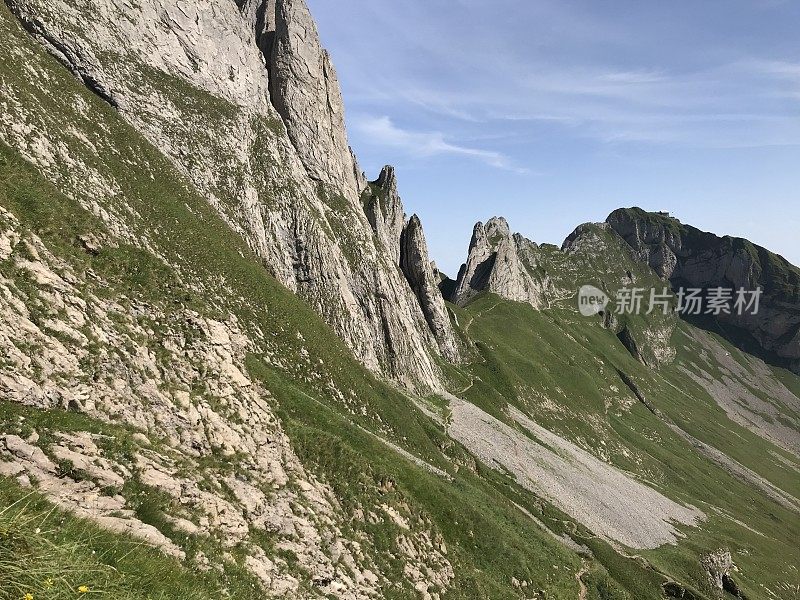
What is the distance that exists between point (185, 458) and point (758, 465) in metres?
217

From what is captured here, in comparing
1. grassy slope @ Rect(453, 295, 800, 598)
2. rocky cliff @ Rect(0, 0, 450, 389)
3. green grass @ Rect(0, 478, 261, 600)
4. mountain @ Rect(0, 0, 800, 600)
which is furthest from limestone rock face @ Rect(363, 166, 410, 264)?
green grass @ Rect(0, 478, 261, 600)

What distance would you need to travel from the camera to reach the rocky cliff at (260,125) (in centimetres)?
6119

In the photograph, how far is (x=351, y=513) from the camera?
29078 mm

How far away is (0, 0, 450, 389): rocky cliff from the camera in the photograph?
2409 inches

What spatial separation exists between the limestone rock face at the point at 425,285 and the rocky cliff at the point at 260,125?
1698 centimetres

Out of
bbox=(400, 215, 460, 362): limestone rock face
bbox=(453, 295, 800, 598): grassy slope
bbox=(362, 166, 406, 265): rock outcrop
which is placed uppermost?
bbox=(362, 166, 406, 265): rock outcrop

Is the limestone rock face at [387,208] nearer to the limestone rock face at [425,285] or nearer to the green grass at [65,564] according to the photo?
the limestone rock face at [425,285]

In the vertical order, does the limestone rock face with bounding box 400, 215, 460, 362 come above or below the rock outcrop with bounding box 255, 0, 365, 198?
below

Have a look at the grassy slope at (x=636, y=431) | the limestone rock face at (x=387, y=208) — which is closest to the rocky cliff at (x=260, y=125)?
the limestone rock face at (x=387, y=208)

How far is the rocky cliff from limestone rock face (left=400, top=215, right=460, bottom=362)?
17.0m

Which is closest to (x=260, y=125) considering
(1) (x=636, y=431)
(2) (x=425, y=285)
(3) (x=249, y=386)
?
(2) (x=425, y=285)

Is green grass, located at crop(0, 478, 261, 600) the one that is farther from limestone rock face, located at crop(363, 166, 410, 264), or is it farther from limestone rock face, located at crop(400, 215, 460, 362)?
limestone rock face, located at crop(363, 166, 410, 264)

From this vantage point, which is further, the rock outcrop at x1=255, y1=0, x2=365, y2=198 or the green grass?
the rock outcrop at x1=255, y1=0, x2=365, y2=198

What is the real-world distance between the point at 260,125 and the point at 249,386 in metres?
63.3
